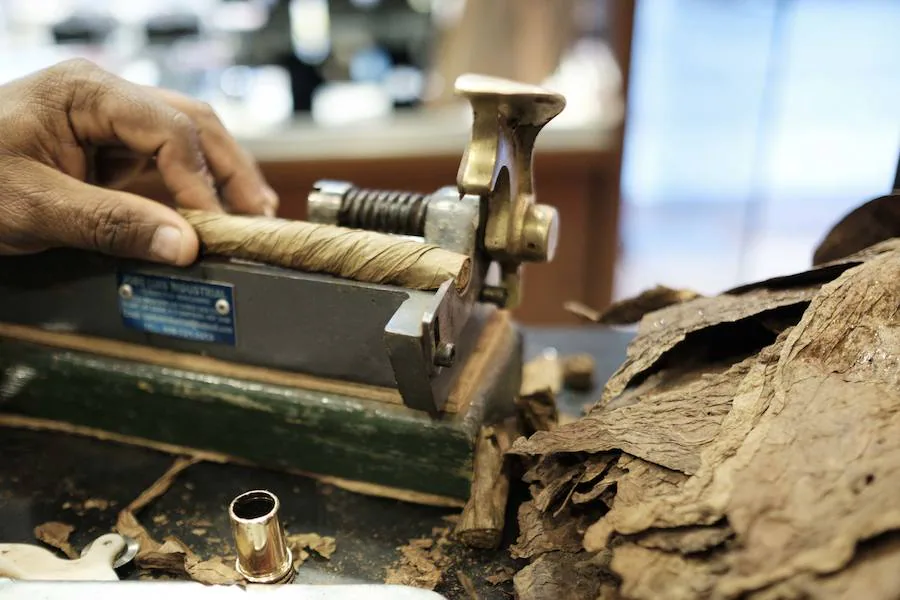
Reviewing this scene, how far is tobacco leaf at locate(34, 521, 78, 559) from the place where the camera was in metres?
0.98

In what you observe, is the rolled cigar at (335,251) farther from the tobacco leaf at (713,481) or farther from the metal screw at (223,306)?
the tobacco leaf at (713,481)

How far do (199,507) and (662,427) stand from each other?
637mm

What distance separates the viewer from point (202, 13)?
234 cm

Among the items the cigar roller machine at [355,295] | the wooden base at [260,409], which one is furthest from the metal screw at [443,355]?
the wooden base at [260,409]

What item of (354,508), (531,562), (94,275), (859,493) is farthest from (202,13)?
(859,493)

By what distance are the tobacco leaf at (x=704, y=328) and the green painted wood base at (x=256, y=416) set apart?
0.65 ft

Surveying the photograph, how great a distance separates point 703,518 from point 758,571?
7 cm

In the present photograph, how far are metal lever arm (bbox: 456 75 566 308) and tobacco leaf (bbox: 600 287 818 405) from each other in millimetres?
185

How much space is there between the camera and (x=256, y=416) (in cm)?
110

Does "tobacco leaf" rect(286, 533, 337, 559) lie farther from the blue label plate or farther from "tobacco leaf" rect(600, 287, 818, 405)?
"tobacco leaf" rect(600, 287, 818, 405)

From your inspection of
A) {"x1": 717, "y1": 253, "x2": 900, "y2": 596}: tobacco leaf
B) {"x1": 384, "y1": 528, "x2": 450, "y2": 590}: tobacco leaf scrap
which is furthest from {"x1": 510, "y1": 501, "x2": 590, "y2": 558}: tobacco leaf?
{"x1": 717, "y1": 253, "x2": 900, "y2": 596}: tobacco leaf

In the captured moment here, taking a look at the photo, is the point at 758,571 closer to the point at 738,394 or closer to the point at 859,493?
the point at 859,493

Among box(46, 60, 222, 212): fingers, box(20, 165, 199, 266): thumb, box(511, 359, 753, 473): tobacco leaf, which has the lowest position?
box(511, 359, 753, 473): tobacco leaf

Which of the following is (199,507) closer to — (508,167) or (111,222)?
(111,222)
